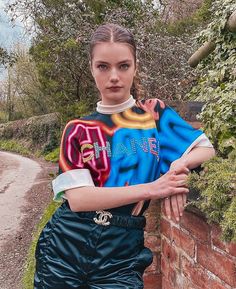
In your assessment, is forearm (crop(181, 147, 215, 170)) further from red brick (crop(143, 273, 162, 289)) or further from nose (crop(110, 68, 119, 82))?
red brick (crop(143, 273, 162, 289))

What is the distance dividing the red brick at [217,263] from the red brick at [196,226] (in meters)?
0.05

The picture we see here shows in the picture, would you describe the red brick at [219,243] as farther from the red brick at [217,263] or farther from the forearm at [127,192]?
the forearm at [127,192]

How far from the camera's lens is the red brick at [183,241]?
2021 millimetres

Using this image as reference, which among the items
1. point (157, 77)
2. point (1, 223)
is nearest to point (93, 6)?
point (157, 77)

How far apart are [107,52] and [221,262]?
3.42 ft

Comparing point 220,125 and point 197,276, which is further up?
point 220,125

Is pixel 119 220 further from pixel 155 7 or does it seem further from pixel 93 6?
pixel 155 7

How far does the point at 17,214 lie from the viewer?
6902 millimetres

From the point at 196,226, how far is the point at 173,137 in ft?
1.89

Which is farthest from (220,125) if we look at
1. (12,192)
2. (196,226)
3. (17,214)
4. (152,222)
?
(12,192)

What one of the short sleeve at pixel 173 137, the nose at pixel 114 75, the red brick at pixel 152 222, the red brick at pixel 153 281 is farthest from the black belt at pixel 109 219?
the red brick at pixel 153 281

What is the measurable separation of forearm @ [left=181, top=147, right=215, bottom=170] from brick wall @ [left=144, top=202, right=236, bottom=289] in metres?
0.34

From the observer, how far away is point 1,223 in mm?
6320

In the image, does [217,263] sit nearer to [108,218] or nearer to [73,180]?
[108,218]
